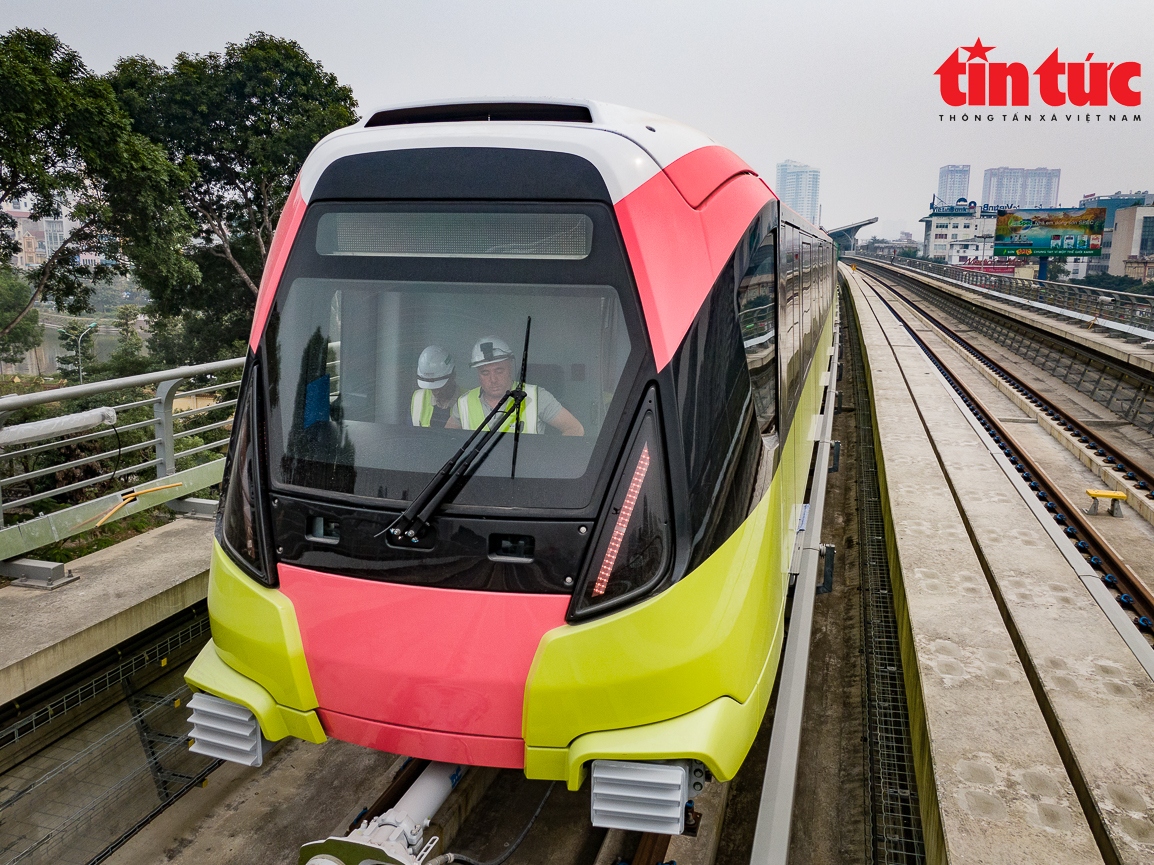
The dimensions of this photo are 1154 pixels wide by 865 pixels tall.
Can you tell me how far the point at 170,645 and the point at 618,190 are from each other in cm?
385

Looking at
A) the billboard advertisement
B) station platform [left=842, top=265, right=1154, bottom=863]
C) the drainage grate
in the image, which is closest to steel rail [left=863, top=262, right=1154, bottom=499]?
Answer: station platform [left=842, top=265, right=1154, bottom=863]

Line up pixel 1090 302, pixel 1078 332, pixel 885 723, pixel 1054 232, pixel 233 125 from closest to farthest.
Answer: pixel 885 723
pixel 1078 332
pixel 1090 302
pixel 233 125
pixel 1054 232

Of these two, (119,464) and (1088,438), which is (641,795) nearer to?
(119,464)

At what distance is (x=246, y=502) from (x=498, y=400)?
107 cm

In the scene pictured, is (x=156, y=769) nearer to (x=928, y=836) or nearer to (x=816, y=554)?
(x=928, y=836)

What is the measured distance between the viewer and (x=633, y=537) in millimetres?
3012

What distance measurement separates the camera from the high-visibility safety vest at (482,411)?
10.5 ft

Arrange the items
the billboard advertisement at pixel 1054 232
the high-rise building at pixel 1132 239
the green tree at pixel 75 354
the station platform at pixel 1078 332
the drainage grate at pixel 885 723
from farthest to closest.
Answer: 1. the high-rise building at pixel 1132 239
2. the billboard advertisement at pixel 1054 232
3. the green tree at pixel 75 354
4. the station platform at pixel 1078 332
5. the drainage grate at pixel 885 723

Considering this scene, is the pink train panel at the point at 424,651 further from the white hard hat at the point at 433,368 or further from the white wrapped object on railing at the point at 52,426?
the white wrapped object on railing at the point at 52,426

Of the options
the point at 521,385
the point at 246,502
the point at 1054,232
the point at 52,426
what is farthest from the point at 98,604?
the point at 1054,232

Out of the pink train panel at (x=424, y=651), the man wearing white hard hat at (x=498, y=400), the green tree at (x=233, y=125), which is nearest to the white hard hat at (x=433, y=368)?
the man wearing white hard hat at (x=498, y=400)

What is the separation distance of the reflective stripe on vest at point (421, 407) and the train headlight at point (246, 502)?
0.63 metres

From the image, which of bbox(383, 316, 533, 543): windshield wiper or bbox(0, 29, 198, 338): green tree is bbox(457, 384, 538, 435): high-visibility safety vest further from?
bbox(0, 29, 198, 338): green tree

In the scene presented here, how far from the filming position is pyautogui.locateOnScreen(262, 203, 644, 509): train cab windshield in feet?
10.3
